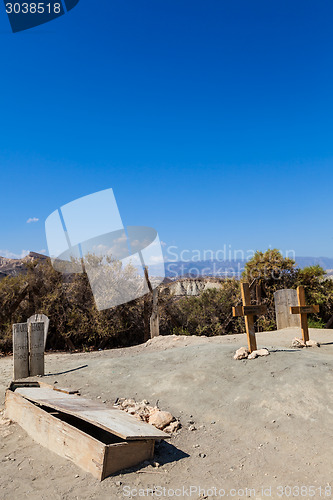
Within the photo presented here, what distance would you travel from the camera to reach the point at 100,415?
460cm

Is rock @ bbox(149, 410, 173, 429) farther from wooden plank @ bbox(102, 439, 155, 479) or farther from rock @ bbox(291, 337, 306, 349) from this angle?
rock @ bbox(291, 337, 306, 349)

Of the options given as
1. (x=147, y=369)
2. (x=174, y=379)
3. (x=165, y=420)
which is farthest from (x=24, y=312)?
(x=165, y=420)

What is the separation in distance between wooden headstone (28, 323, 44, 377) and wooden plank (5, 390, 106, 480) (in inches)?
93.5

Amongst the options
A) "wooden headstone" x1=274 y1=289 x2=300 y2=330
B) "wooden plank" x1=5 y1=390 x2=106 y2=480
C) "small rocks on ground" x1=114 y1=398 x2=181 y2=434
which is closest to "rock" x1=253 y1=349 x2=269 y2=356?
"small rocks on ground" x1=114 y1=398 x2=181 y2=434

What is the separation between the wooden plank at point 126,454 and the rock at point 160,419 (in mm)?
863

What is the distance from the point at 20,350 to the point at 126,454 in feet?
15.4

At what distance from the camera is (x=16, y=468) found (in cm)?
427

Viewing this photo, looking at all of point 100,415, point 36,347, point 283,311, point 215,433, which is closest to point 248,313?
point 215,433

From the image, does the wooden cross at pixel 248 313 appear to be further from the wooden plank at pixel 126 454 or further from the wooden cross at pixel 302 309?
the wooden plank at pixel 126 454

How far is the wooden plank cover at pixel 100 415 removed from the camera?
417cm

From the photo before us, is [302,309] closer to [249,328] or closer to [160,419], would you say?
[249,328]

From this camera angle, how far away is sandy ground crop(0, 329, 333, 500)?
12.6 ft

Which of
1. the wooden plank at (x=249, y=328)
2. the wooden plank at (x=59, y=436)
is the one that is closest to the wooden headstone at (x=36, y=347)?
the wooden plank at (x=59, y=436)

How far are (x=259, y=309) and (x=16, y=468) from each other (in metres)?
5.05
